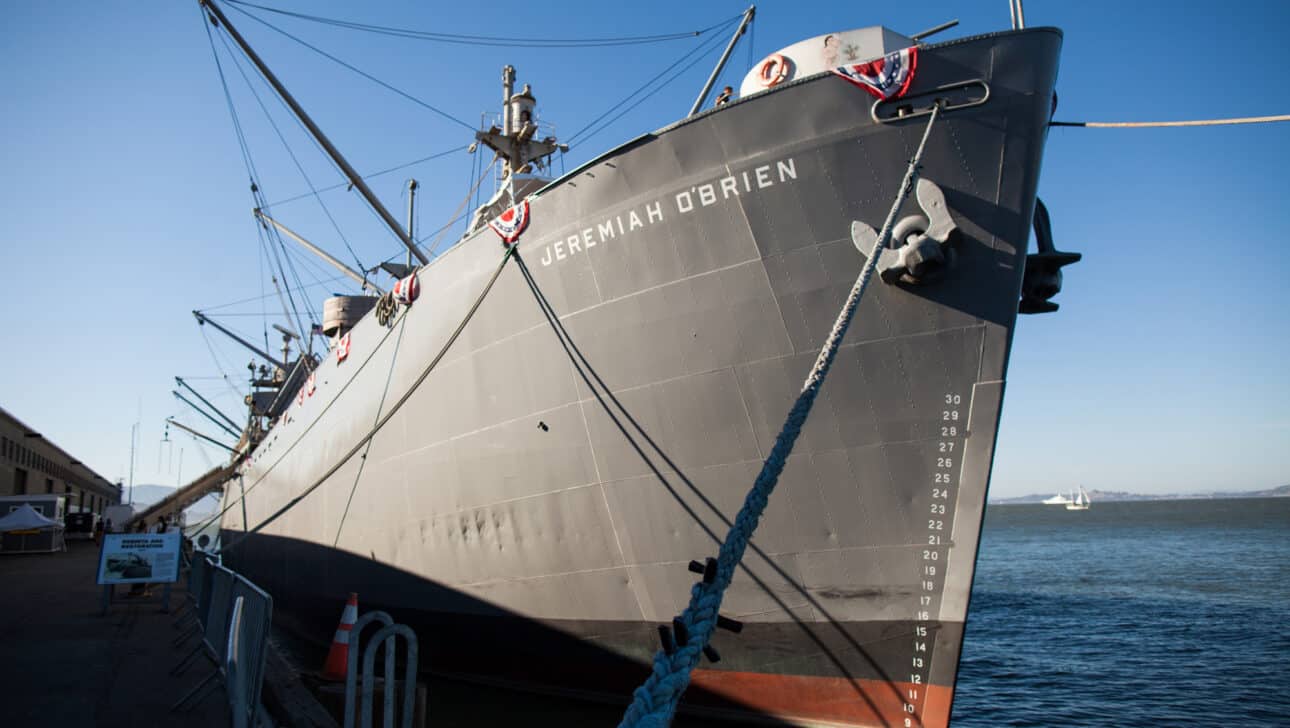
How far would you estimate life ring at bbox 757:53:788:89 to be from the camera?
289 inches

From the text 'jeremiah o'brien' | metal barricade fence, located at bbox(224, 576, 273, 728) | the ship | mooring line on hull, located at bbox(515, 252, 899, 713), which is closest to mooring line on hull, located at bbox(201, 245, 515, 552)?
the ship

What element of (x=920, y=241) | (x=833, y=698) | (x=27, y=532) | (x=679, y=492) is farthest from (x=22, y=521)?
(x=920, y=241)

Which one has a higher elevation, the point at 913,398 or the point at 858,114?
the point at 858,114

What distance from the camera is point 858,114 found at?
6852 mm

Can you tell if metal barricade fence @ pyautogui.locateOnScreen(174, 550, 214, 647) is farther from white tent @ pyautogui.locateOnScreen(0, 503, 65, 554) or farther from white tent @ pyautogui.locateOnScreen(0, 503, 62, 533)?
white tent @ pyautogui.locateOnScreen(0, 503, 65, 554)

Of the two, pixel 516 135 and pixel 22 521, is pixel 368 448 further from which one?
pixel 22 521

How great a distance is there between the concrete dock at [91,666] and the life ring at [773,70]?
24.7 feet

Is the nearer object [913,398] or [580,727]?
[913,398]

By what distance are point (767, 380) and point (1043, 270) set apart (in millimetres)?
3039

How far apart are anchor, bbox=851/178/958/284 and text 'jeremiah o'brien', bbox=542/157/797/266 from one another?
940mm

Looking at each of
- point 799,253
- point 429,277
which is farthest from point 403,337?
point 799,253

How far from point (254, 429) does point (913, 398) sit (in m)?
31.3

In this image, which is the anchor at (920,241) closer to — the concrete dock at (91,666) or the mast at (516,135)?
the concrete dock at (91,666)

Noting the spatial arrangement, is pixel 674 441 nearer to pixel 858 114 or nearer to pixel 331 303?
pixel 858 114
